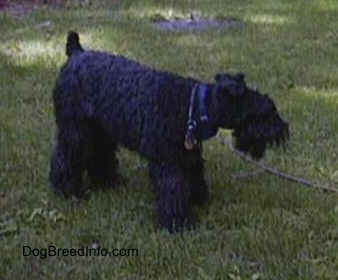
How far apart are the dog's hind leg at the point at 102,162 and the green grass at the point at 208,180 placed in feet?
0.38

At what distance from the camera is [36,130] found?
24.1 feet

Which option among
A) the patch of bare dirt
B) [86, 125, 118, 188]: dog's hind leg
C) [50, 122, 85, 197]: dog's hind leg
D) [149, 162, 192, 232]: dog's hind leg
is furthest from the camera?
the patch of bare dirt

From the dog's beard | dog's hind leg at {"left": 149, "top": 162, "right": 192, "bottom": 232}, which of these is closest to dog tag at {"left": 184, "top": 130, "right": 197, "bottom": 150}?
dog's hind leg at {"left": 149, "top": 162, "right": 192, "bottom": 232}

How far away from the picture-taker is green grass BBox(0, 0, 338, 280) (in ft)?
16.0

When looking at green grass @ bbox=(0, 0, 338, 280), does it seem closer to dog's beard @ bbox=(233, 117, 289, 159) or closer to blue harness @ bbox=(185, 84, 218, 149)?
dog's beard @ bbox=(233, 117, 289, 159)

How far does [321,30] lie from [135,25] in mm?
2380

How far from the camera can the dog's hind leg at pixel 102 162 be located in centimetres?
588

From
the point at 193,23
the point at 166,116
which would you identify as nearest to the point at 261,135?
the point at 166,116

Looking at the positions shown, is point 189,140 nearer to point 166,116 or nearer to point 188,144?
point 188,144

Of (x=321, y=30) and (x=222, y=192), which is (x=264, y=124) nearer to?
(x=222, y=192)

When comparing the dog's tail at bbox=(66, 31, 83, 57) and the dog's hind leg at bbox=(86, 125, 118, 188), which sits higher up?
the dog's tail at bbox=(66, 31, 83, 57)

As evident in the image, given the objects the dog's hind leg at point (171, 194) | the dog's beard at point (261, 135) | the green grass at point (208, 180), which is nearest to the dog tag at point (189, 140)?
the dog's hind leg at point (171, 194)

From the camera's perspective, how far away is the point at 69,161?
5809 mm

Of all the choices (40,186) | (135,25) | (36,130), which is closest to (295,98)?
(36,130)
